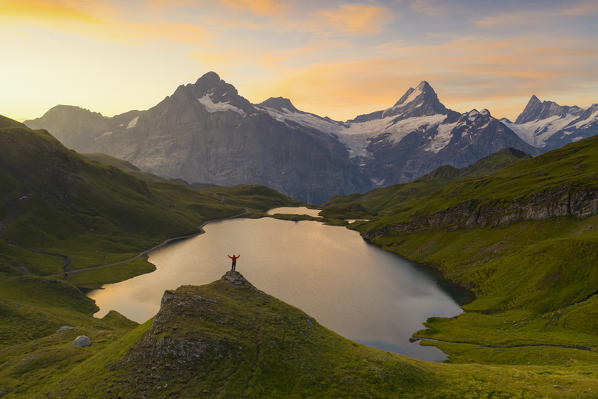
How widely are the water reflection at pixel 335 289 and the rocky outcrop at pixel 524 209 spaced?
36.7m

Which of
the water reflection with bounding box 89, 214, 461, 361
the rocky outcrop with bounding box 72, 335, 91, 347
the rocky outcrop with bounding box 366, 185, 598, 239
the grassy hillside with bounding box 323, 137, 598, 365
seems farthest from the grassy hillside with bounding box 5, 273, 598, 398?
the rocky outcrop with bounding box 366, 185, 598, 239

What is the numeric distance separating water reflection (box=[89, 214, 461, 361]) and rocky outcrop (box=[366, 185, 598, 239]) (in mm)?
36734

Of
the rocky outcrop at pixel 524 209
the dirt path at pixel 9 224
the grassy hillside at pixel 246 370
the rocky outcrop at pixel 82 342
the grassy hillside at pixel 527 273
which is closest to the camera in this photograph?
the grassy hillside at pixel 246 370

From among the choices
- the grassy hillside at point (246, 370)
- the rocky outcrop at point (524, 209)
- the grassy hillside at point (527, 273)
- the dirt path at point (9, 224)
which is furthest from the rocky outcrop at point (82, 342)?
the rocky outcrop at point (524, 209)

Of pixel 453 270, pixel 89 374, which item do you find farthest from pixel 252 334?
pixel 453 270

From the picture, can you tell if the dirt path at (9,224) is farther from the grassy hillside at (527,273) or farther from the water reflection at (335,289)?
the grassy hillside at (527,273)

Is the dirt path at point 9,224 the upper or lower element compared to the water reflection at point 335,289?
upper

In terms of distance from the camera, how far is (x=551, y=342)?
241 feet

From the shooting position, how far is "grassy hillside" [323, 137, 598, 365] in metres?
75.8

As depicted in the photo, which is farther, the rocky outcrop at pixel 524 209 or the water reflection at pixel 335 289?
the rocky outcrop at pixel 524 209

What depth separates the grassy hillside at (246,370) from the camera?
132ft

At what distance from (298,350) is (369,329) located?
51.9 metres

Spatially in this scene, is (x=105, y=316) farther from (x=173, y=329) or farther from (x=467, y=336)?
(x=467, y=336)

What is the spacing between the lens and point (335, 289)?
130875 millimetres
